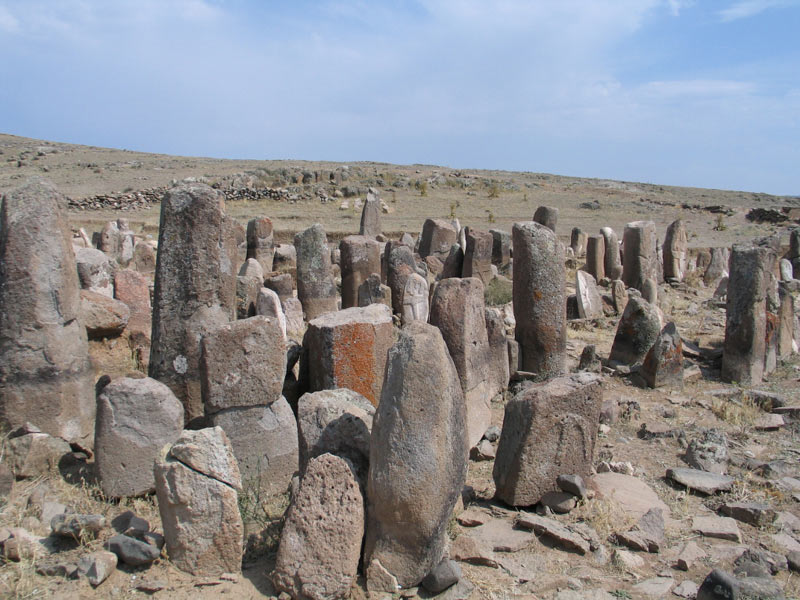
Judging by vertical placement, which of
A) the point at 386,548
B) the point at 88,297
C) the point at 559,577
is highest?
the point at 88,297

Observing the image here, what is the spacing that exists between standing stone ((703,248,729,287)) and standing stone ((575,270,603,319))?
6.06 m

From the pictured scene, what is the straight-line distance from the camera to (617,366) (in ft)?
27.0

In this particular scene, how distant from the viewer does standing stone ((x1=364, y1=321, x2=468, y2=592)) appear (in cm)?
329

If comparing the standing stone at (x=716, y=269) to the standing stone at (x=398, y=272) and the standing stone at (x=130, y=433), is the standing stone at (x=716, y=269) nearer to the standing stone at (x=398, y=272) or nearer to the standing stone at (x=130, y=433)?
the standing stone at (x=398, y=272)

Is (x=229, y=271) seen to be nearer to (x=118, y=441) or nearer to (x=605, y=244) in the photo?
(x=118, y=441)

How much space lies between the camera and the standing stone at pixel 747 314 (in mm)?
7688

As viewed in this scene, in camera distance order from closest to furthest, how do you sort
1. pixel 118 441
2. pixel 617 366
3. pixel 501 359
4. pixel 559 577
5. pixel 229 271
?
1. pixel 559 577
2. pixel 118 441
3. pixel 229 271
4. pixel 501 359
5. pixel 617 366

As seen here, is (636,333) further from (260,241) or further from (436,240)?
(260,241)

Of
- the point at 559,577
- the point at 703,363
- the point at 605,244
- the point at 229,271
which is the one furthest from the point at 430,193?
the point at 559,577

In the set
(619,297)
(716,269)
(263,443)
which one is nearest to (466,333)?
(263,443)

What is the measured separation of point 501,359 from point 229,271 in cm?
296

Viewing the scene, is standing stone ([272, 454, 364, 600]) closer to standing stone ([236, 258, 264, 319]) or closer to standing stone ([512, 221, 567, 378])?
standing stone ([512, 221, 567, 378])

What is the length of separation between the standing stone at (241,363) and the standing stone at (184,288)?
1.10 m

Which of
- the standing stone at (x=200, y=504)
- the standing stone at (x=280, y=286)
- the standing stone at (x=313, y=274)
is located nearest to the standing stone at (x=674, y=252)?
the standing stone at (x=313, y=274)
